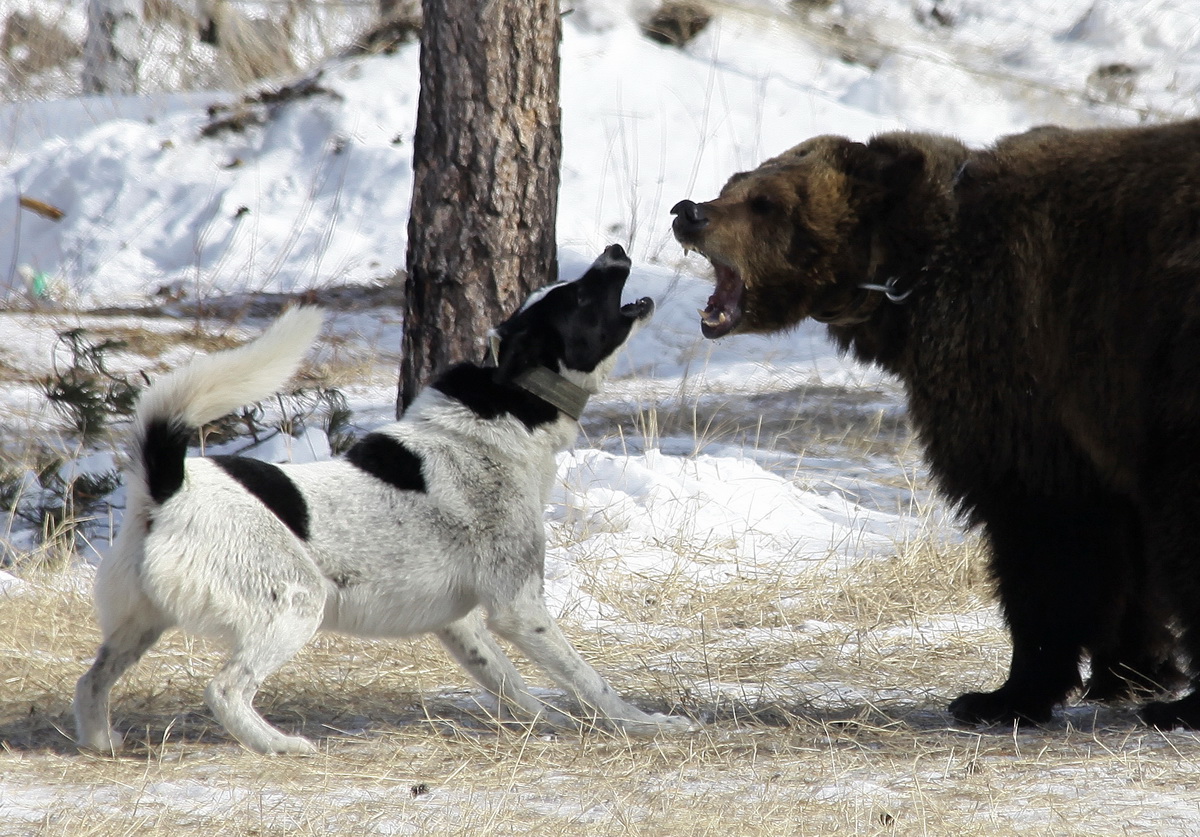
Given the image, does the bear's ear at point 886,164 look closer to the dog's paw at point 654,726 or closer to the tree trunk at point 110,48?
the dog's paw at point 654,726

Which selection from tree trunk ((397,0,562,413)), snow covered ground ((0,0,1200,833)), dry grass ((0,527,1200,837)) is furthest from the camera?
snow covered ground ((0,0,1200,833))

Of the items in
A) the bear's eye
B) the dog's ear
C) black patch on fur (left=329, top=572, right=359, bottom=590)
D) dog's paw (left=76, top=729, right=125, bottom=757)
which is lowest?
dog's paw (left=76, top=729, right=125, bottom=757)

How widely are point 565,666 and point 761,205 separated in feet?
4.70

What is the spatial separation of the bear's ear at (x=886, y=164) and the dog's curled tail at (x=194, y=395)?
63.9 inches

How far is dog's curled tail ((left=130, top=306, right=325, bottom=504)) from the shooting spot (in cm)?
323

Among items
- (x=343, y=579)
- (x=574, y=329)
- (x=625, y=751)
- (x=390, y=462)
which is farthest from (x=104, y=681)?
(x=574, y=329)

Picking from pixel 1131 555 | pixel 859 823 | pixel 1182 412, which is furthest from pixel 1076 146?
pixel 859 823

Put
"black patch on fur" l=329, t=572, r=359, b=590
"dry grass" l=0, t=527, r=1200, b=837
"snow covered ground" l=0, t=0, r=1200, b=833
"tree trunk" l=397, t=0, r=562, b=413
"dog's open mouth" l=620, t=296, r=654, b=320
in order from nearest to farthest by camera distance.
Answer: "dry grass" l=0, t=527, r=1200, b=837, "black patch on fur" l=329, t=572, r=359, b=590, "dog's open mouth" l=620, t=296, r=654, b=320, "tree trunk" l=397, t=0, r=562, b=413, "snow covered ground" l=0, t=0, r=1200, b=833

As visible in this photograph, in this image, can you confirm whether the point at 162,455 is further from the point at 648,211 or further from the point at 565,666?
the point at 648,211

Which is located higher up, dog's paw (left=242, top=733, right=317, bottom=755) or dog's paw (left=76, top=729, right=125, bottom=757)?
dog's paw (left=242, top=733, right=317, bottom=755)

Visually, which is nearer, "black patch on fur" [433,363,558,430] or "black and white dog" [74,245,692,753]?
"black and white dog" [74,245,692,753]

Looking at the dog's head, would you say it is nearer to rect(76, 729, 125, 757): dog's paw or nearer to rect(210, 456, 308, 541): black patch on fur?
rect(210, 456, 308, 541): black patch on fur

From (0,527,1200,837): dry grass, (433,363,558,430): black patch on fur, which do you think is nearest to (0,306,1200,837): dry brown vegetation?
(0,527,1200,837): dry grass

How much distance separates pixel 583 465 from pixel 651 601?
1.25 m
